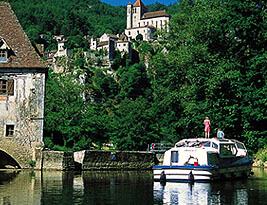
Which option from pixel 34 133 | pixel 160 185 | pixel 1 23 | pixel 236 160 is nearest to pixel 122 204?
pixel 160 185

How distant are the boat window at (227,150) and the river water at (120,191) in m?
1.82

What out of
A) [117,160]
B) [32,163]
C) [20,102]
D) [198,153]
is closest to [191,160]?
[198,153]

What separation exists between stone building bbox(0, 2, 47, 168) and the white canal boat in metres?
11.1

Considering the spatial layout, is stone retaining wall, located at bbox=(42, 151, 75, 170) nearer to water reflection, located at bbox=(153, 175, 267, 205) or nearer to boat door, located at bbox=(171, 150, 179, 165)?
boat door, located at bbox=(171, 150, 179, 165)

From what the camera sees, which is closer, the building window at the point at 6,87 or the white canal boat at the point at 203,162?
the white canal boat at the point at 203,162

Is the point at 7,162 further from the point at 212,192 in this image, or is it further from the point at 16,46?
the point at 212,192

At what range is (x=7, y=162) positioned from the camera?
38906 millimetres

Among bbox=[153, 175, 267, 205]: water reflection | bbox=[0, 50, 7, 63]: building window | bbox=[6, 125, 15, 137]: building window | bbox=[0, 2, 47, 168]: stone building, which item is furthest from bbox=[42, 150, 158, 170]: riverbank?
bbox=[153, 175, 267, 205]: water reflection

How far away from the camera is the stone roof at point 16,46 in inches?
1511

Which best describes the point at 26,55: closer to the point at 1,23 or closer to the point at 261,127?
the point at 1,23

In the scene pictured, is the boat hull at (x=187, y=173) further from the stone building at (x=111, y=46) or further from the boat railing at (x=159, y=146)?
the stone building at (x=111, y=46)

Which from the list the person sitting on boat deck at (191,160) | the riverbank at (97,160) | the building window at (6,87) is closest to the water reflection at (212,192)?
the person sitting on boat deck at (191,160)

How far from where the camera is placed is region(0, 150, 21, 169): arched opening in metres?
38.5

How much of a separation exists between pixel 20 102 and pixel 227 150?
→ 14260mm
